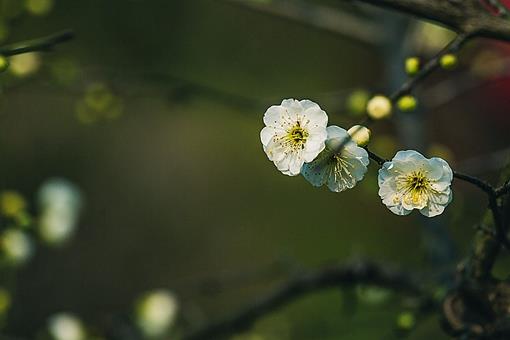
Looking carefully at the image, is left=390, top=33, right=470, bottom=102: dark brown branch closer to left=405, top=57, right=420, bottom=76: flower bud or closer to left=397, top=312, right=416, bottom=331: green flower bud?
left=405, top=57, right=420, bottom=76: flower bud

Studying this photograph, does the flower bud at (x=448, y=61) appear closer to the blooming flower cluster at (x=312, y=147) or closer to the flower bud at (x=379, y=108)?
the flower bud at (x=379, y=108)

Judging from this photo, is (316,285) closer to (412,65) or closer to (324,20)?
(412,65)

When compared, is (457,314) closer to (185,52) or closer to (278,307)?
(278,307)

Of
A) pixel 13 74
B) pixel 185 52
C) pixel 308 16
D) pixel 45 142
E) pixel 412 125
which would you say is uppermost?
pixel 185 52

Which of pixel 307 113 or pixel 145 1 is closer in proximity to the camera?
pixel 307 113

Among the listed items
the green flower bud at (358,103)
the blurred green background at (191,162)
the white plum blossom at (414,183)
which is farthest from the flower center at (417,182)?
the blurred green background at (191,162)

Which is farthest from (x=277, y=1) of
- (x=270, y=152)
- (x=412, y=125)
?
(x=270, y=152)

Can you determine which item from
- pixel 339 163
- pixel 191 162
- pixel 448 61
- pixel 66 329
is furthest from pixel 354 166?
pixel 191 162

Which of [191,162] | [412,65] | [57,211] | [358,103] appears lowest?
[412,65]
